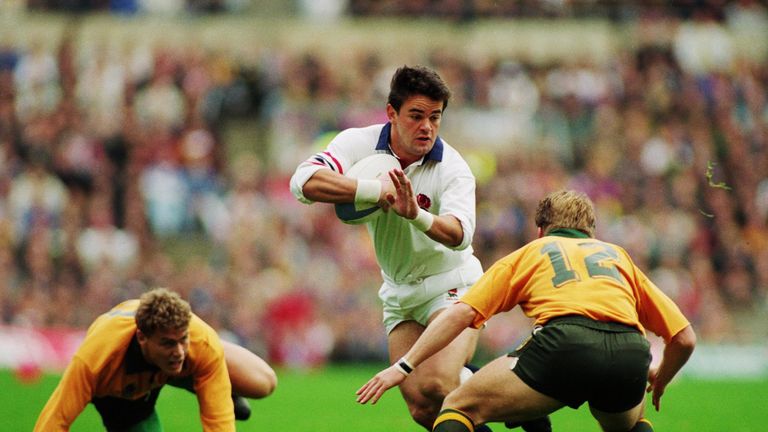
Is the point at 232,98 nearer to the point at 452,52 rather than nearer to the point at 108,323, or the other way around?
the point at 452,52

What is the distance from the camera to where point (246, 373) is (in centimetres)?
880

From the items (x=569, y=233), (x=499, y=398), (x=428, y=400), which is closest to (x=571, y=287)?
(x=569, y=233)

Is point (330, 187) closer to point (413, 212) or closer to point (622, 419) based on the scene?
point (413, 212)

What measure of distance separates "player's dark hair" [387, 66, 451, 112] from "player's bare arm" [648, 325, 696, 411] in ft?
7.13

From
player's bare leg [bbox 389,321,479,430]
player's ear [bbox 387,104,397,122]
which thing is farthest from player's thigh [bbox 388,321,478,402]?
player's ear [bbox 387,104,397,122]

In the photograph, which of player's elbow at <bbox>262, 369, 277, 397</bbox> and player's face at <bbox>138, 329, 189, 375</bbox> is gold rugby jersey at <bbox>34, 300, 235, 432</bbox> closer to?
player's face at <bbox>138, 329, 189, 375</bbox>

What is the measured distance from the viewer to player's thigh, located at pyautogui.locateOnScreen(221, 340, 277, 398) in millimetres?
8750

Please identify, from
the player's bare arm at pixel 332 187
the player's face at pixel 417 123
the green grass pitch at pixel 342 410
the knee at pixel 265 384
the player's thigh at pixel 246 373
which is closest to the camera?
the player's bare arm at pixel 332 187

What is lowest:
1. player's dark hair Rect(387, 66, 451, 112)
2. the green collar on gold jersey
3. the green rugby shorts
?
the green rugby shorts

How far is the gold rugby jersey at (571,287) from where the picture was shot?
21.9 ft

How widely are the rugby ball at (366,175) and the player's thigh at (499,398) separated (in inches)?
57.6

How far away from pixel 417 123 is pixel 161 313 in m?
2.08

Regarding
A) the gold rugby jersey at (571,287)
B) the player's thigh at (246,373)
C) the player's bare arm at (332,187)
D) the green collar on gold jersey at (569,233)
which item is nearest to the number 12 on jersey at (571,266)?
the gold rugby jersey at (571,287)

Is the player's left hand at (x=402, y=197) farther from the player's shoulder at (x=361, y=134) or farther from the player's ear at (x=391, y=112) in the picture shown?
the player's shoulder at (x=361, y=134)
